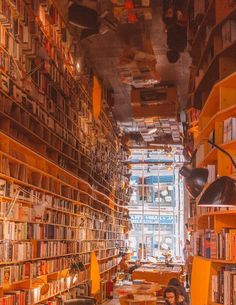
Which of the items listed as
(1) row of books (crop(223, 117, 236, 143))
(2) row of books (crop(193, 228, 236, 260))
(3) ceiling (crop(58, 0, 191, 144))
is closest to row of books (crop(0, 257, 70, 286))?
(2) row of books (crop(193, 228, 236, 260))

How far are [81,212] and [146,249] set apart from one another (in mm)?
12771

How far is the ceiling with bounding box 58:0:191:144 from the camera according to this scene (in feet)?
27.6

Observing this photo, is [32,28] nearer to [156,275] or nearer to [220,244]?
[220,244]

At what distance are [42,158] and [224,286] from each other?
3300 millimetres

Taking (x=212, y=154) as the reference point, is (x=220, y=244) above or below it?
below

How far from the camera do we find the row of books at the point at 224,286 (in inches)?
156

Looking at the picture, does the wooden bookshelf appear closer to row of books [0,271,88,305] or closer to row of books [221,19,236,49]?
row of books [221,19,236,49]

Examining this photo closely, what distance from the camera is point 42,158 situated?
6.68 meters

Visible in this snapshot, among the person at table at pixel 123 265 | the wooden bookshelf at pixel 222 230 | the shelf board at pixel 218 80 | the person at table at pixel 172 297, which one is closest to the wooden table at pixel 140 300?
the person at table at pixel 172 297

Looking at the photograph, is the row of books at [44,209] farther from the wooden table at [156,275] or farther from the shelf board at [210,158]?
the shelf board at [210,158]

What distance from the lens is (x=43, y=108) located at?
6.97m

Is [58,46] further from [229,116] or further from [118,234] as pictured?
[118,234]

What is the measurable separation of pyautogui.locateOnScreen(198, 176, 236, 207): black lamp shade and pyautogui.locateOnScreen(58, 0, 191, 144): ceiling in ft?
13.4

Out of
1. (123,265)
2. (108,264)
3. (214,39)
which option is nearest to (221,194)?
(214,39)
